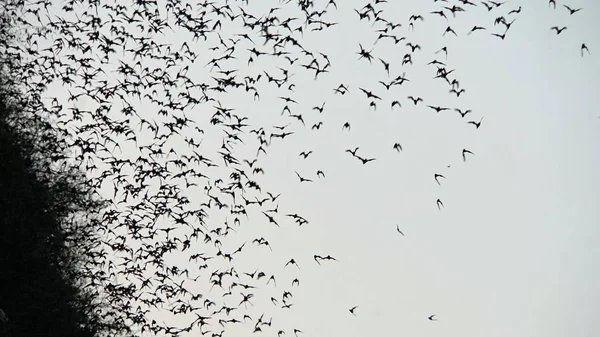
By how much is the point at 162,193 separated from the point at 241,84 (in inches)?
212

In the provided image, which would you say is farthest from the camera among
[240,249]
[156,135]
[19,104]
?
[19,104]

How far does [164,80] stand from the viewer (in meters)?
24.4

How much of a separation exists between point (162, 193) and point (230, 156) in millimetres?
4936

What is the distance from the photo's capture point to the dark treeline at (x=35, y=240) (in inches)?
879


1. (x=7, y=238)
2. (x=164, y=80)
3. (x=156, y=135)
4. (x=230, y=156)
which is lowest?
(x=7, y=238)

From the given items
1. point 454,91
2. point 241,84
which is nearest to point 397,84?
point 454,91

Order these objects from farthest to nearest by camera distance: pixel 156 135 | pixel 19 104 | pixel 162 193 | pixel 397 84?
pixel 19 104 → pixel 162 193 → pixel 156 135 → pixel 397 84

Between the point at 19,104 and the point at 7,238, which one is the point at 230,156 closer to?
the point at 7,238

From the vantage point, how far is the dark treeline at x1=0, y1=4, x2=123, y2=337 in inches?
879

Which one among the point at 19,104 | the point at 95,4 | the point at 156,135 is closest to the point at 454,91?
the point at 156,135

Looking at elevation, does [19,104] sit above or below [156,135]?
above

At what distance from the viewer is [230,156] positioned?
847 inches

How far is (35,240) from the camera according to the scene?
76.4 ft

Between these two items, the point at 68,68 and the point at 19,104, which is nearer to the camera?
the point at 68,68
